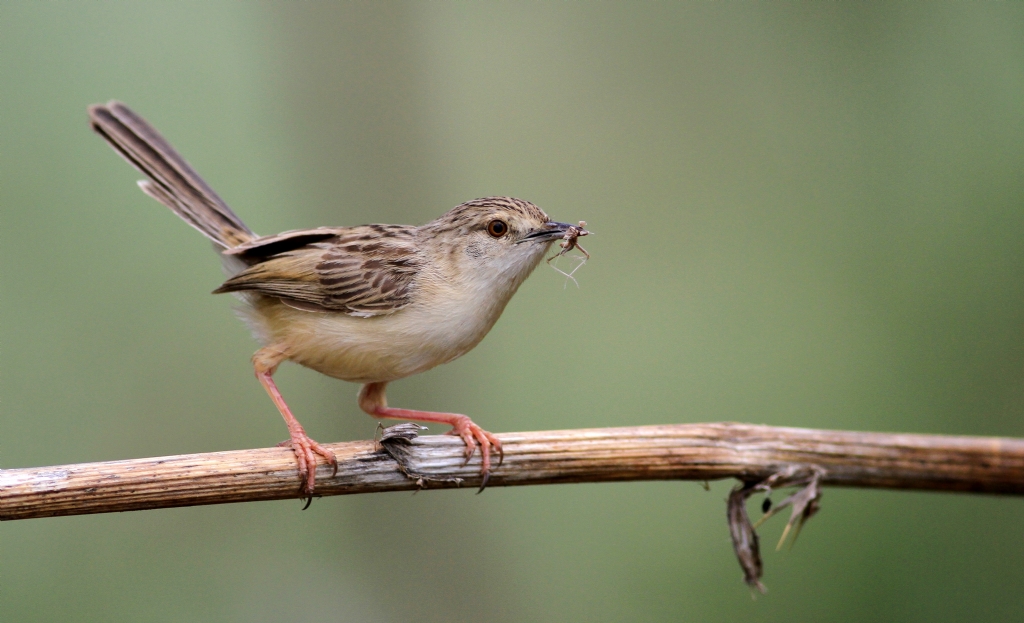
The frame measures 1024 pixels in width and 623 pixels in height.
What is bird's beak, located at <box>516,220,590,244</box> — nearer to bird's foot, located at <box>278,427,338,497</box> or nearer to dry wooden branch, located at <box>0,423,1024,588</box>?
dry wooden branch, located at <box>0,423,1024,588</box>

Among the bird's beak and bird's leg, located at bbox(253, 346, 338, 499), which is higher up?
the bird's beak

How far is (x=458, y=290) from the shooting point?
12.9ft

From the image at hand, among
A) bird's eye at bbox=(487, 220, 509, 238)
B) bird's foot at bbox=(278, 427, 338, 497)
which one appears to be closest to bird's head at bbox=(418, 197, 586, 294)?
bird's eye at bbox=(487, 220, 509, 238)

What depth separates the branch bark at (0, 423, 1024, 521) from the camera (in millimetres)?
2506

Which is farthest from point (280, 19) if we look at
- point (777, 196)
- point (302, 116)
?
point (777, 196)

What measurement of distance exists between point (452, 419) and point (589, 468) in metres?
1.22

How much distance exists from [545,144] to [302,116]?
7.33ft

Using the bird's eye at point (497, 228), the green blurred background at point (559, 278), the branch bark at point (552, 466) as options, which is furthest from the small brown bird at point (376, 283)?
the green blurred background at point (559, 278)

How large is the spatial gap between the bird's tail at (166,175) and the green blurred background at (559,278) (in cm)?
109

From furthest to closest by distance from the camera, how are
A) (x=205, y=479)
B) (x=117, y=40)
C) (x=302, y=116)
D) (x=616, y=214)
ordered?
(x=616, y=214), (x=117, y=40), (x=302, y=116), (x=205, y=479)

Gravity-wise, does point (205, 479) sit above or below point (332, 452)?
below

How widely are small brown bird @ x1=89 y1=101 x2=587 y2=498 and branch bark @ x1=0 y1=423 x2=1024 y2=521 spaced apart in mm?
352

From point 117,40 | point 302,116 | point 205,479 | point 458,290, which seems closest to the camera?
point 205,479

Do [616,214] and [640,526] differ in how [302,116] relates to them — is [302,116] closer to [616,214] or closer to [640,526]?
[616,214]
